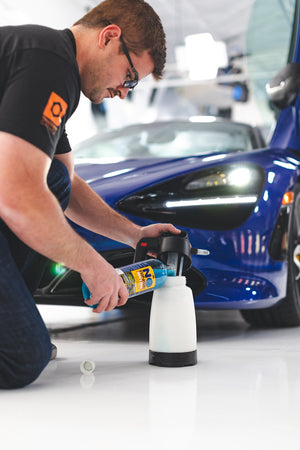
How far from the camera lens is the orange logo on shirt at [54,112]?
1.30m

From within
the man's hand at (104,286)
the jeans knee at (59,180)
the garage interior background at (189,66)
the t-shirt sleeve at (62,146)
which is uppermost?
the t-shirt sleeve at (62,146)

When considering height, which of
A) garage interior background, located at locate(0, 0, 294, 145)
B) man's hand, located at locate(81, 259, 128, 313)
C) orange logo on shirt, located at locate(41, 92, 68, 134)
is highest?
orange logo on shirt, located at locate(41, 92, 68, 134)

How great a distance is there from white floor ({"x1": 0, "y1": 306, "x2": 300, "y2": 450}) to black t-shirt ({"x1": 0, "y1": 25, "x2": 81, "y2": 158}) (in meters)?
0.57

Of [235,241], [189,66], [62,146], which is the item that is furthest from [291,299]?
[189,66]

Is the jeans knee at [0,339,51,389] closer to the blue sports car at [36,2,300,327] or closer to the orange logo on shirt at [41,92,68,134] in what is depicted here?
the orange logo on shirt at [41,92,68,134]

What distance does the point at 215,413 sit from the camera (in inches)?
50.0

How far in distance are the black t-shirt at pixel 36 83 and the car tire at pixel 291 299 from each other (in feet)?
4.41

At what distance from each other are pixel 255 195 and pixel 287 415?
111 cm

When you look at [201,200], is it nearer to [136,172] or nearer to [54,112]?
[136,172]

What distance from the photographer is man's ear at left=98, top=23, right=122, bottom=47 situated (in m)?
1.48

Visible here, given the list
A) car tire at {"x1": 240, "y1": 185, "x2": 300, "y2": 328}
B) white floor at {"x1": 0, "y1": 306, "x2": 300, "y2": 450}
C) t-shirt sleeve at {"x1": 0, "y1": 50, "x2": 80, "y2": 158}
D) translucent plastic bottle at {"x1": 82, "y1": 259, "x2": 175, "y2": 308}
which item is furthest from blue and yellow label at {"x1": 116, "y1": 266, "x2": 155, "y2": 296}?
car tire at {"x1": 240, "y1": 185, "x2": 300, "y2": 328}

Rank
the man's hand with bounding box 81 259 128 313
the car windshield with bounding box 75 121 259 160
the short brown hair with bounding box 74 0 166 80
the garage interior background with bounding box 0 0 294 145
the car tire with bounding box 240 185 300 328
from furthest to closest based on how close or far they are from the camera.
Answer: the garage interior background with bounding box 0 0 294 145, the car windshield with bounding box 75 121 259 160, the car tire with bounding box 240 185 300 328, the short brown hair with bounding box 74 0 166 80, the man's hand with bounding box 81 259 128 313

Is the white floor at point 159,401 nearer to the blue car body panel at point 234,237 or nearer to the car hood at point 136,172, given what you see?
the blue car body panel at point 234,237

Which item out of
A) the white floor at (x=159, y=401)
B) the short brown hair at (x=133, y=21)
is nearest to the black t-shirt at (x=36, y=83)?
the short brown hair at (x=133, y=21)
